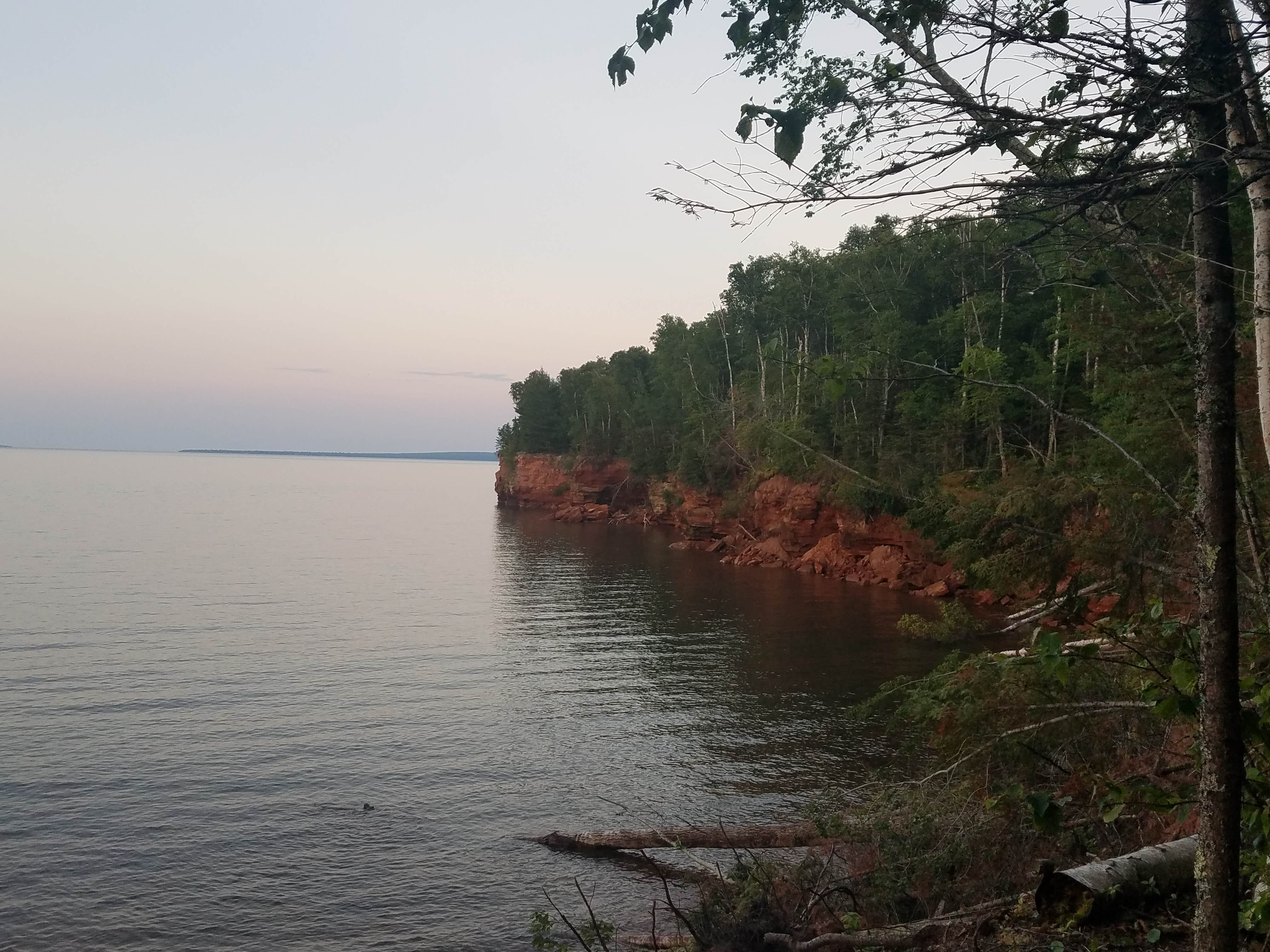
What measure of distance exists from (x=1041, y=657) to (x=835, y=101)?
2882mm

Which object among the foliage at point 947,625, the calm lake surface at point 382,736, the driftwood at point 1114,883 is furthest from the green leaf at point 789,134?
the foliage at point 947,625

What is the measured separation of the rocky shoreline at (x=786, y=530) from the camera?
43531 mm

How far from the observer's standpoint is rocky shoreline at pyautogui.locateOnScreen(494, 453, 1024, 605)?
43.5 metres

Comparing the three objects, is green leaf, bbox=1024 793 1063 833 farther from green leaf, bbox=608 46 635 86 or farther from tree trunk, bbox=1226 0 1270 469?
green leaf, bbox=608 46 635 86

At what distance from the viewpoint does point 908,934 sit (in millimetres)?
7391

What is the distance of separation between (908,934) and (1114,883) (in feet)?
6.35

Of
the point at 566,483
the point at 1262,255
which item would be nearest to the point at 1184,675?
the point at 1262,255

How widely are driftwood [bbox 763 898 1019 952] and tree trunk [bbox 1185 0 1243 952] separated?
329cm

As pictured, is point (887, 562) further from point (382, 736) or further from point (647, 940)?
point (647, 940)

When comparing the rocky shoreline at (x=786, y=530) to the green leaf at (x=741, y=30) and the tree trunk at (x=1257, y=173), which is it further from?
the green leaf at (x=741, y=30)

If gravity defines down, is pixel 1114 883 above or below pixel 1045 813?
below

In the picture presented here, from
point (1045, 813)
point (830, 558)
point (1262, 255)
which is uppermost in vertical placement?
point (1262, 255)

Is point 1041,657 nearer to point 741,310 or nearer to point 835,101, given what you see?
point 835,101

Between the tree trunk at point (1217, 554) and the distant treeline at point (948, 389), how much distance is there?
286 millimetres
